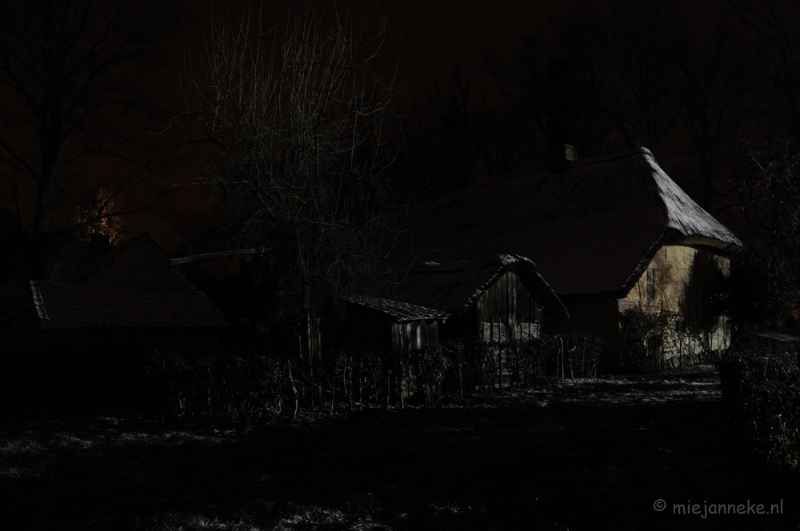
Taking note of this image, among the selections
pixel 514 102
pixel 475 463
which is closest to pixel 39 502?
pixel 475 463

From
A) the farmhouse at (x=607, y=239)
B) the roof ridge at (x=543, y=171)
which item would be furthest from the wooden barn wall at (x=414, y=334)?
the roof ridge at (x=543, y=171)

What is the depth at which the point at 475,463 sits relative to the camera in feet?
28.9

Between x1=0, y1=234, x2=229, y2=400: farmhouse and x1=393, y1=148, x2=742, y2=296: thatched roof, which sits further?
x1=393, y1=148, x2=742, y2=296: thatched roof

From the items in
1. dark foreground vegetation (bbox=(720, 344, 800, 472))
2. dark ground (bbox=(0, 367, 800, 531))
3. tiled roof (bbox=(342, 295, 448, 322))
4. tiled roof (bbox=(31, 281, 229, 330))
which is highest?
tiled roof (bbox=(31, 281, 229, 330))

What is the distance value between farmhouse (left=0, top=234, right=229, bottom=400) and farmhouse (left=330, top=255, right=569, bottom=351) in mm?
6021

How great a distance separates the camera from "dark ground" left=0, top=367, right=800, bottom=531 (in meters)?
6.56

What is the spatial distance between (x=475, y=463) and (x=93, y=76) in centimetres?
2163

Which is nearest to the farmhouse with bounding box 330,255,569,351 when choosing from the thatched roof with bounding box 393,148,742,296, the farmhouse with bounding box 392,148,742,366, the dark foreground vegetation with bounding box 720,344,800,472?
the farmhouse with bounding box 392,148,742,366

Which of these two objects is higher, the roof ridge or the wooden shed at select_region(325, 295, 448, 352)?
the roof ridge

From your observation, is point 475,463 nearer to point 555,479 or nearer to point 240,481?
point 555,479

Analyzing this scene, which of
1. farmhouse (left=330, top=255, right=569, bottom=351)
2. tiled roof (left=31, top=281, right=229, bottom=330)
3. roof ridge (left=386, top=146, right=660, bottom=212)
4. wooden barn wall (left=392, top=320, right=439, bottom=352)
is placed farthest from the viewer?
roof ridge (left=386, top=146, right=660, bottom=212)

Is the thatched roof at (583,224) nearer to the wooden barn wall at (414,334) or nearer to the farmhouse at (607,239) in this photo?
the farmhouse at (607,239)

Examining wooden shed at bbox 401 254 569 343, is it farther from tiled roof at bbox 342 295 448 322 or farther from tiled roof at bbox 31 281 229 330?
tiled roof at bbox 31 281 229 330

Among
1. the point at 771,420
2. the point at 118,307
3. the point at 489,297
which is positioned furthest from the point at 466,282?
the point at 118,307
